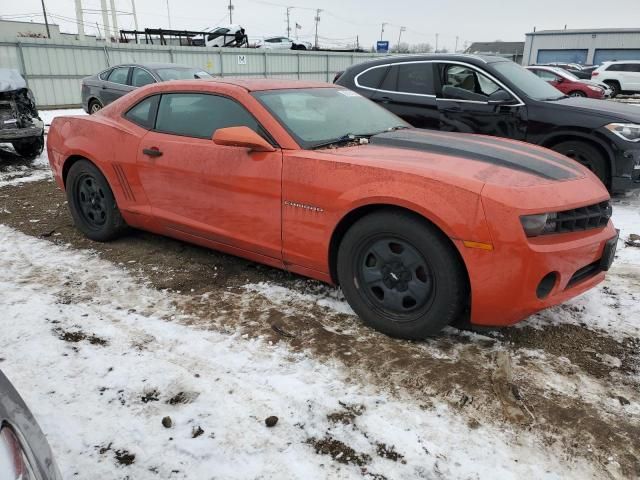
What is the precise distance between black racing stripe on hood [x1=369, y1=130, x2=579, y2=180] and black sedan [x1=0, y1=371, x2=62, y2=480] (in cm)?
248

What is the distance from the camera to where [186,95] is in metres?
3.81

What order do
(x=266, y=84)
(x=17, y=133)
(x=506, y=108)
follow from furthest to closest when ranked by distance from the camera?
(x=17, y=133)
(x=506, y=108)
(x=266, y=84)

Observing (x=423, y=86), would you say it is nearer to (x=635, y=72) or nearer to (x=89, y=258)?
(x=89, y=258)

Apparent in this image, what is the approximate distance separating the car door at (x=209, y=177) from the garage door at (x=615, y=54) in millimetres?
50317

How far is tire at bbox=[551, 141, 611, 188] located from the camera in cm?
566

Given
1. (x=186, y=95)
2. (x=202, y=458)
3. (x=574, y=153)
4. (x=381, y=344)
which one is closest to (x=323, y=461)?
(x=202, y=458)

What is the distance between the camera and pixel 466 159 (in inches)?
116

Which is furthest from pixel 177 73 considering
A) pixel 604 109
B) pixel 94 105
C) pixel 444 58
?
pixel 604 109

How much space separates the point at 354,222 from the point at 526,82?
4.44 m

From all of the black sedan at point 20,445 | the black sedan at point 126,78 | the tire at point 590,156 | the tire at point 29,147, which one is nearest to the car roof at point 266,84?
the black sedan at point 20,445

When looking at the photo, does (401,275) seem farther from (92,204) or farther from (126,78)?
(126,78)

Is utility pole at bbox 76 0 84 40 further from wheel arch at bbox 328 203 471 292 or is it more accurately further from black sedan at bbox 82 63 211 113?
wheel arch at bbox 328 203 471 292

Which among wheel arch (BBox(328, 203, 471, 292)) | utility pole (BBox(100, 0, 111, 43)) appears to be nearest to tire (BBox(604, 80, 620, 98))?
wheel arch (BBox(328, 203, 471, 292))

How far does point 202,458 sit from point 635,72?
93.5 feet
